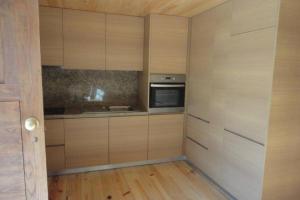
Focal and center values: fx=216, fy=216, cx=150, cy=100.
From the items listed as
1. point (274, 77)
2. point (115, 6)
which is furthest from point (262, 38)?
point (115, 6)

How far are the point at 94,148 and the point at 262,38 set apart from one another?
2.33m

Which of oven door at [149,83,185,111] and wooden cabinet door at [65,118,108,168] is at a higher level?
oven door at [149,83,185,111]

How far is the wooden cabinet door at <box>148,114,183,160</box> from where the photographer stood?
10.2 ft

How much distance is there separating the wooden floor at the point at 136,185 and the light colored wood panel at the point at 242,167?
0.25 metres

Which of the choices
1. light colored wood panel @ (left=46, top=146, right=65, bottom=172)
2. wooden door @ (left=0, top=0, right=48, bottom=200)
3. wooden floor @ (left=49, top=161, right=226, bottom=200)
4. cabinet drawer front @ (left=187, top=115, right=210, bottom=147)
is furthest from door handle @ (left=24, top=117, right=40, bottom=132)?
cabinet drawer front @ (left=187, top=115, right=210, bottom=147)

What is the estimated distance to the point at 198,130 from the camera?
9.74 feet

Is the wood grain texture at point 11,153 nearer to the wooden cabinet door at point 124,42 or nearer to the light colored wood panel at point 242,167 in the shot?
the light colored wood panel at point 242,167

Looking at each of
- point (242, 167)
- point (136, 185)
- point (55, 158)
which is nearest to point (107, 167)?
point (136, 185)

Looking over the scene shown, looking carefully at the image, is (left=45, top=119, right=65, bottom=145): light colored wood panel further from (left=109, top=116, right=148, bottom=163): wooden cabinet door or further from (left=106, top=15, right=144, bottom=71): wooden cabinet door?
(left=106, top=15, right=144, bottom=71): wooden cabinet door

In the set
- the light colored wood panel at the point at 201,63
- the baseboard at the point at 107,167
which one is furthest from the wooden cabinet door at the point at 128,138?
the light colored wood panel at the point at 201,63

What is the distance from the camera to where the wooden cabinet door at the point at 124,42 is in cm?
299

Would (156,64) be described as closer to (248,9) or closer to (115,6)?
(115,6)

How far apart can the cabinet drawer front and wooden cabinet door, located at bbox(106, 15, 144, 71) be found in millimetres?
1100

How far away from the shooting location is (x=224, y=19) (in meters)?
2.39
